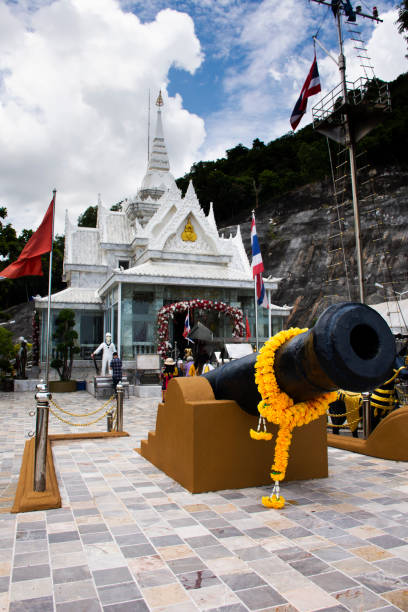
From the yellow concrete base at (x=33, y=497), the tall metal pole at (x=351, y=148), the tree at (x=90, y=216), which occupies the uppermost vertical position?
the tree at (x=90, y=216)

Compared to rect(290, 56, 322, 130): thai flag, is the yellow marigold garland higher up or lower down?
lower down

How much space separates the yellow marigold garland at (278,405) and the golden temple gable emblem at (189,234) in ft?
59.8

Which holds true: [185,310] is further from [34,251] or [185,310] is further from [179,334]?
[34,251]

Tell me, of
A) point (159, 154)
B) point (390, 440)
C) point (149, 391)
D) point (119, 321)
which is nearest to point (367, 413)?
point (390, 440)

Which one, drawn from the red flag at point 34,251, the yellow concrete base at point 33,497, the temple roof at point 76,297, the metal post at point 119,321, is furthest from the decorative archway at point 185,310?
the yellow concrete base at point 33,497

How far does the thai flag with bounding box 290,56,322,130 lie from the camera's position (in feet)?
38.3

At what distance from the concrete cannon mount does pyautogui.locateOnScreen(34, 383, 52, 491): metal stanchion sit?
4.40 ft

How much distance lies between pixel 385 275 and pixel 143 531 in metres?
32.5

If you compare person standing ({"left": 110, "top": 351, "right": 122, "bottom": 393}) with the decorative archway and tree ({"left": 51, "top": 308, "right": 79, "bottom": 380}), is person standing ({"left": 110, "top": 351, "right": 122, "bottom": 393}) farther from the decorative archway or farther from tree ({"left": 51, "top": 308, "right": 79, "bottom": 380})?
tree ({"left": 51, "top": 308, "right": 79, "bottom": 380})

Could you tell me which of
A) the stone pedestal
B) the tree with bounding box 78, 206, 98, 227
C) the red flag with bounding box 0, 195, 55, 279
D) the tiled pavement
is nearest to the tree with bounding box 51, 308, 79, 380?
the stone pedestal

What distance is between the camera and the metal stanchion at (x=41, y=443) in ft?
14.8

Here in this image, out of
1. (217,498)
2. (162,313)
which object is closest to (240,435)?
(217,498)

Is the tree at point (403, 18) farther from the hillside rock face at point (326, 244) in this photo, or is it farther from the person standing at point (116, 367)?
the person standing at point (116, 367)

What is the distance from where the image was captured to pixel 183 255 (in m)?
21.7
